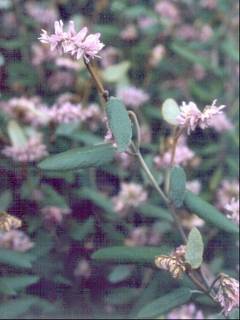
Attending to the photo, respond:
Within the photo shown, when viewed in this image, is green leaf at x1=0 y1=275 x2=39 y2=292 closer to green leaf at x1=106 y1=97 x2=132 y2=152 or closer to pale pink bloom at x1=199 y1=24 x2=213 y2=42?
green leaf at x1=106 y1=97 x2=132 y2=152

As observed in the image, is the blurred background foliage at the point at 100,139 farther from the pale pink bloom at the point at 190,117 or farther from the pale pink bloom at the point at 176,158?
the pale pink bloom at the point at 190,117

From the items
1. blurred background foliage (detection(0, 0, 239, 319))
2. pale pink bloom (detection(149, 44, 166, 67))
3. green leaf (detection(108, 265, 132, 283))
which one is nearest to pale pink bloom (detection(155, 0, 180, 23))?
blurred background foliage (detection(0, 0, 239, 319))

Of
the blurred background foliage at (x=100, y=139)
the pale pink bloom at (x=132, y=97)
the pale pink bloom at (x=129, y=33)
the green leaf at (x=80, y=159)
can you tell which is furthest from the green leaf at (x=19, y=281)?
the pale pink bloom at (x=129, y=33)

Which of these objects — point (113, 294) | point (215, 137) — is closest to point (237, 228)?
point (113, 294)

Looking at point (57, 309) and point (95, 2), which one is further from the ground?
point (95, 2)

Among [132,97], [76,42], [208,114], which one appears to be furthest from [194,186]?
[76,42]

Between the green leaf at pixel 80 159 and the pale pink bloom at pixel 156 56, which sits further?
the pale pink bloom at pixel 156 56

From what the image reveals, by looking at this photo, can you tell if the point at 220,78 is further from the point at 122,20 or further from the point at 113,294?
the point at 113,294
